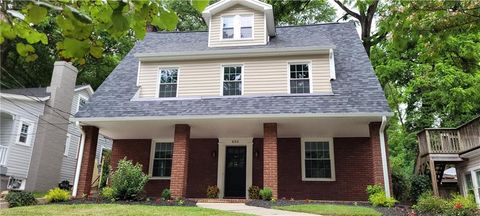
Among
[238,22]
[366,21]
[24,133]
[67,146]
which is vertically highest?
[366,21]

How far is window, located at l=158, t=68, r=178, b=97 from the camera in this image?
13.9 metres

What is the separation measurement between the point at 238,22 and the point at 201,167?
19.5ft

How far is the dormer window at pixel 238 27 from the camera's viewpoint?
14602mm

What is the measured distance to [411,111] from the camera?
24.0 m

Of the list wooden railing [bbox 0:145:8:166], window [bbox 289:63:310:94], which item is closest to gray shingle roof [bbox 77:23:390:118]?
window [bbox 289:63:310:94]

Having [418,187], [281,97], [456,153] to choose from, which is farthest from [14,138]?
[456,153]

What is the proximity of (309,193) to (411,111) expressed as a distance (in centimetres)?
1391

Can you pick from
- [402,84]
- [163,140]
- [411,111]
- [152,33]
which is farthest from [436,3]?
[411,111]

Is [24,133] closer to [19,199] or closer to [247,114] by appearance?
[19,199]

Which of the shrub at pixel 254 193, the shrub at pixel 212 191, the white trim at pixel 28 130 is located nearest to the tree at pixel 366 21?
the shrub at pixel 254 193

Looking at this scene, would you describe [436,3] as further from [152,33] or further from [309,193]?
[152,33]

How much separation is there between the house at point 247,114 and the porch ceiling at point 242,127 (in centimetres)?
4

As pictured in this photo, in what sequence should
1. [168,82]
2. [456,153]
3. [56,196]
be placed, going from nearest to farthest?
[56,196]
[168,82]
[456,153]

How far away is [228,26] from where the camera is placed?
1481 centimetres
